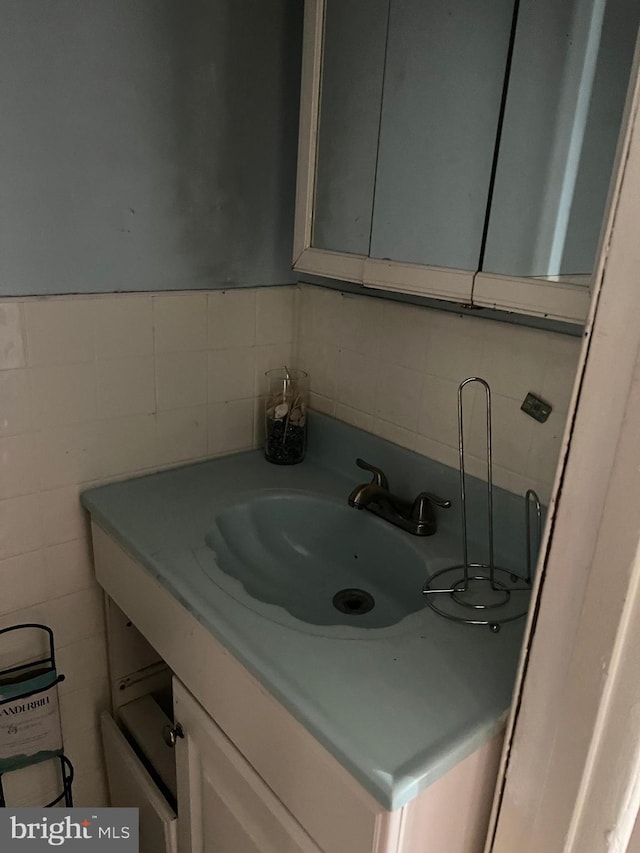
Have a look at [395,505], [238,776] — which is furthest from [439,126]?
[238,776]

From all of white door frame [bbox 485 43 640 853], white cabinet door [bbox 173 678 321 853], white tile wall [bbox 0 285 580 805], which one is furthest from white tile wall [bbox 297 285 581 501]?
white cabinet door [bbox 173 678 321 853]

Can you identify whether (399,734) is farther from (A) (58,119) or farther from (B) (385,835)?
(A) (58,119)

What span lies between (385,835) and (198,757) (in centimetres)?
45

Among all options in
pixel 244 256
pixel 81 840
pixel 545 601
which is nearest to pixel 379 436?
pixel 244 256

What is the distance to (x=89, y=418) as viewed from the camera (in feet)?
4.09

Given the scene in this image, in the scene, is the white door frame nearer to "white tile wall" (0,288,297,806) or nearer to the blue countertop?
the blue countertop

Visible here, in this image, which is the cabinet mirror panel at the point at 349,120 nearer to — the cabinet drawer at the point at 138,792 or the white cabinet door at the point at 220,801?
the white cabinet door at the point at 220,801

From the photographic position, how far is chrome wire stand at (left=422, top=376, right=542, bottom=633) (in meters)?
0.97

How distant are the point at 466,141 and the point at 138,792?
4.31 feet

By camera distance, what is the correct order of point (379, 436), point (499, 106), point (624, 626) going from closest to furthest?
point (624, 626) < point (499, 106) < point (379, 436)

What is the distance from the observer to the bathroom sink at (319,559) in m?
1.17

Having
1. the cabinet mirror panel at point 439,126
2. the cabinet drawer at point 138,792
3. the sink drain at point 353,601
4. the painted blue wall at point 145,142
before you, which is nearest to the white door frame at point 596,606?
the cabinet mirror panel at point 439,126

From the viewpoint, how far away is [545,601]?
692 millimetres

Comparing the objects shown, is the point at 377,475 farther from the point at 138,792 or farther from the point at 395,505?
the point at 138,792
